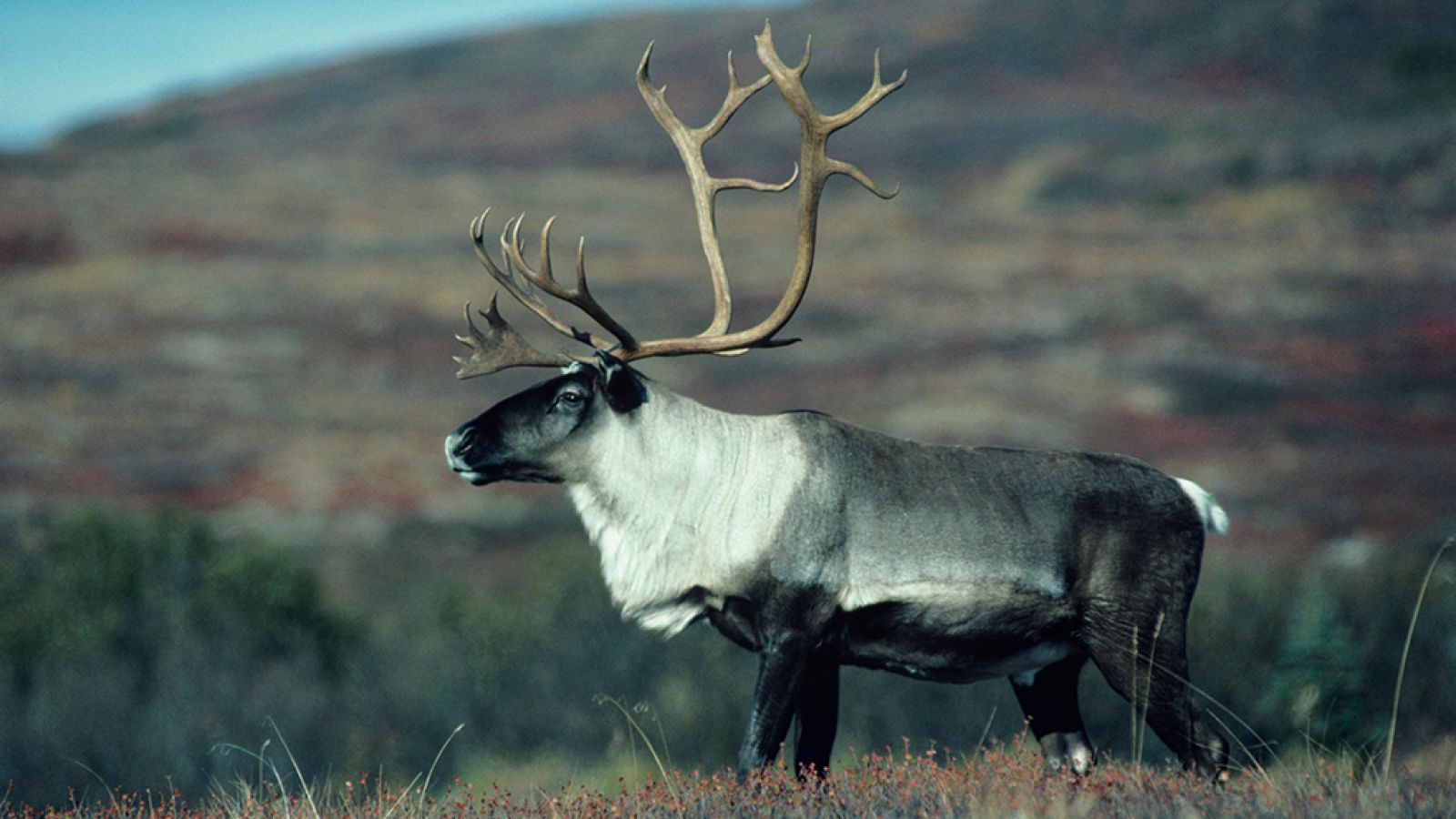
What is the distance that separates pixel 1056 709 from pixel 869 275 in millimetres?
31944

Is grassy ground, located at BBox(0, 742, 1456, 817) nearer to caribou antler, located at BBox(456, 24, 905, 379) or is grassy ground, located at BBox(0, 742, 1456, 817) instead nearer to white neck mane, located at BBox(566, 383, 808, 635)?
white neck mane, located at BBox(566, 383, 808, 635)

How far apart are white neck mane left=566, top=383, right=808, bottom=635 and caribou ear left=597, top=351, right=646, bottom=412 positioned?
5 centimetres

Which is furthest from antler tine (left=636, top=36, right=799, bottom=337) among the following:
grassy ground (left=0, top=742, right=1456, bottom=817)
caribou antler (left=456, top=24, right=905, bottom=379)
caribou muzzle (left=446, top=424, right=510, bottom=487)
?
grassy ground (left=0, top=742, right=1456, bottom=817)

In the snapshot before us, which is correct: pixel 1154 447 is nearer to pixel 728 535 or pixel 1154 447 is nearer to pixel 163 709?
pixel 163 709

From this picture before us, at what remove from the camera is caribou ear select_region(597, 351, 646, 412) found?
6863 mm

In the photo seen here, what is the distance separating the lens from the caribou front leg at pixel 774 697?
6.28m

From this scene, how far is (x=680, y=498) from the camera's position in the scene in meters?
6.83

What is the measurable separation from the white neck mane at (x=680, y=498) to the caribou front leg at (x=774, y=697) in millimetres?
348

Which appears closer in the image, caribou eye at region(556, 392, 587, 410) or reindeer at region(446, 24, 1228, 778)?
reindeer at region(446, 24, 1228, 778)

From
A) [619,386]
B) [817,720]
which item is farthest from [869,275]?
[817,720]

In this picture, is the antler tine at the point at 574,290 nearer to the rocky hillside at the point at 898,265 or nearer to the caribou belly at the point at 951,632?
the caribou belly at the point at 951,632

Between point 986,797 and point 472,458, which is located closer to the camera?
point 986,797

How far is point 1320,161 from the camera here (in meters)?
44.5

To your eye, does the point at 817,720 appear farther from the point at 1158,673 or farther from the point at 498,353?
the point at 498,353
